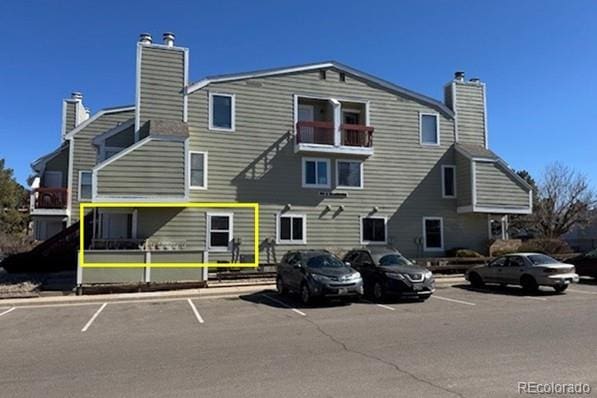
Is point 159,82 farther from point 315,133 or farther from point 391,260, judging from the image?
point 391,260

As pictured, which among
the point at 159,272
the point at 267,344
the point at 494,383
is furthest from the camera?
the point at 159,272

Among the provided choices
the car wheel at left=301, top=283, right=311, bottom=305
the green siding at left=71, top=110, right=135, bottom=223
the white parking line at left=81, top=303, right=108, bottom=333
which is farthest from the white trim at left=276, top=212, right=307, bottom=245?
the green siding at left=71, top=110, right=135, bottom=223

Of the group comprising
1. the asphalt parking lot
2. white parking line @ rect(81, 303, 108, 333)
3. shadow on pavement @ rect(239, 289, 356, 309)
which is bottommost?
white parking line @ rect(81, 303, 108, 333)

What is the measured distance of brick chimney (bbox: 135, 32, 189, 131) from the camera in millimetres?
23047

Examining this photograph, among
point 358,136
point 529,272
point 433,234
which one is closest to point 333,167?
point 358,136

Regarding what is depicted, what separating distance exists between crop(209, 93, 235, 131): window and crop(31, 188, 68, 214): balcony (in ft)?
35.5

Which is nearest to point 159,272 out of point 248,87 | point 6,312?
point 6,312

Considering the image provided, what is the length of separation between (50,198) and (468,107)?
23428mm

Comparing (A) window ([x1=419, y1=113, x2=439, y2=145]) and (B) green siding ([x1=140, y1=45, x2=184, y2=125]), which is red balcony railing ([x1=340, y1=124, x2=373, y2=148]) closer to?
(A) window ([x1=419, y1=113, x2=439, y2=145])

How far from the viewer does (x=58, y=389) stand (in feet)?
21.6

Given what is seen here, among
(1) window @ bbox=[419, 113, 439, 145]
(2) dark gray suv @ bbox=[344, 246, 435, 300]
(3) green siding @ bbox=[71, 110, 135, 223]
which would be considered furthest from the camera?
(3) green siding @ bbox=[71, 110, 135, 223]

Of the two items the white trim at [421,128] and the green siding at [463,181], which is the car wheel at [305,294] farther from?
the white trim at [421,128]

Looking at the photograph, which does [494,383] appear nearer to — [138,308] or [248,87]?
[138,308]

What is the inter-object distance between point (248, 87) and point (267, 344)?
1731 centimetres
